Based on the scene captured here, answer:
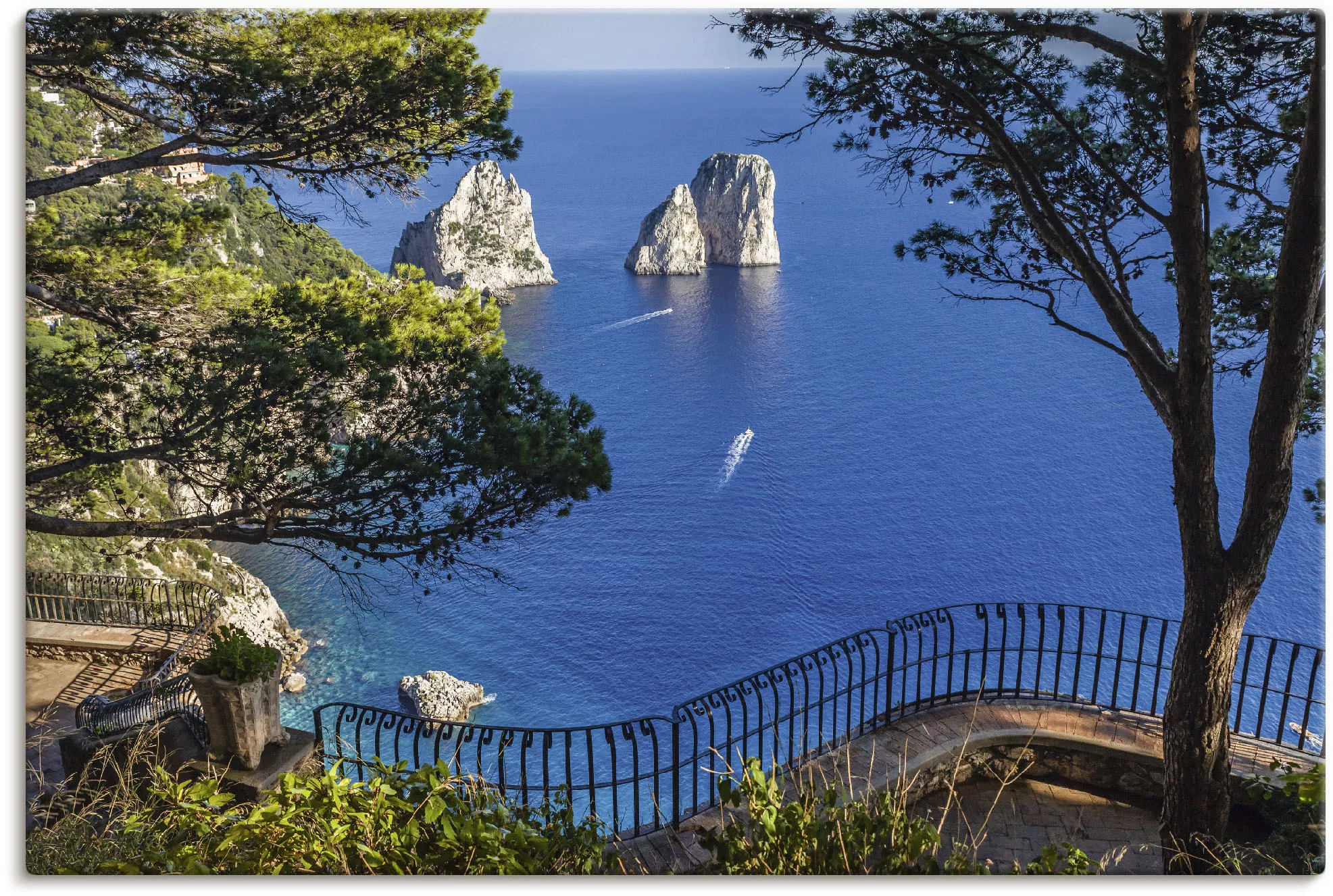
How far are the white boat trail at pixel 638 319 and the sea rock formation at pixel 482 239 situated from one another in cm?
842

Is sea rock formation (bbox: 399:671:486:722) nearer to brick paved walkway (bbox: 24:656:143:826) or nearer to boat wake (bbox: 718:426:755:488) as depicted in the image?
boat wake (bbox: 718:426:755:488)

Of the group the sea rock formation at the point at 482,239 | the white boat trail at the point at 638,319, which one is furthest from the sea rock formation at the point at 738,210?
the white boat trail at the point at 638,319

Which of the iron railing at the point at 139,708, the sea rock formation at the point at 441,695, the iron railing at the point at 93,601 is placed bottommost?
the sea rock formation at the point at 441,695

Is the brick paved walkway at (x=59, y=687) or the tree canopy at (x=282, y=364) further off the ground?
the tree canopy at (x=282, y=364)

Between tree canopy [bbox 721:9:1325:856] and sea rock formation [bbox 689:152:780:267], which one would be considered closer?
tree canopy [bbox 721:9:1325:856]

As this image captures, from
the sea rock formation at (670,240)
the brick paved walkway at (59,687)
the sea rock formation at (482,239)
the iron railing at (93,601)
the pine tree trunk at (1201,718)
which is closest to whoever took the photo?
the pine tree trunk at (1201,718)

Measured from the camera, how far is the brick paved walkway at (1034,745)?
173 inches

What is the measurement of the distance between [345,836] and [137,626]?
492cm

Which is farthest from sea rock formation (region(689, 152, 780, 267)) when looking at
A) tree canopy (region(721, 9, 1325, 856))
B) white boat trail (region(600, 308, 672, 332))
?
tree canopy (region(721, 9, 1325, 856))

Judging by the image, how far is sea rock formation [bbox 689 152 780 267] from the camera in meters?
60.5

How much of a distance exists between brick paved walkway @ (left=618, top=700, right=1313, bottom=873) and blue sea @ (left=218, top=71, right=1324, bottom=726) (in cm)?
1053

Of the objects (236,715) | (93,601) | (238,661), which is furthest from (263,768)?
(93,601)

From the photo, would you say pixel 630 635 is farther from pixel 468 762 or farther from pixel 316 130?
pixel 316 130

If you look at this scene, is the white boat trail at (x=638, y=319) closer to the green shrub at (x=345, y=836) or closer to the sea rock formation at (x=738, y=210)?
the sea rock formation at (x=738, y=210)
